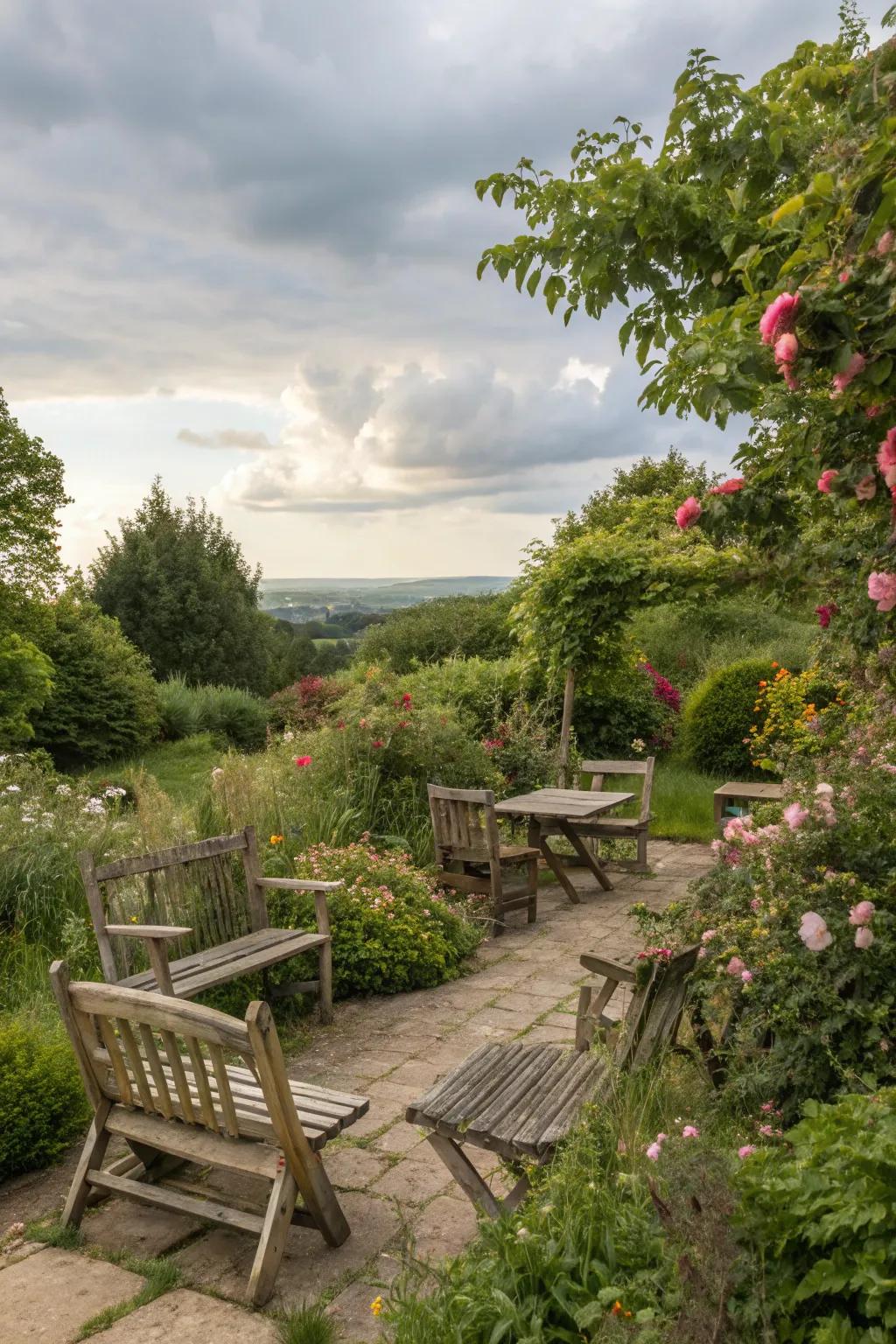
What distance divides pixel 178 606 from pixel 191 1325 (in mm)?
25897

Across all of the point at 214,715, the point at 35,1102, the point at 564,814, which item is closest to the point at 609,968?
the point at 35,1102

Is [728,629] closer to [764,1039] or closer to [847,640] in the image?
[847,640]

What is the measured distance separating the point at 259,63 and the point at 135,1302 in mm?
5317

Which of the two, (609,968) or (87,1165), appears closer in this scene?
(87,1165)

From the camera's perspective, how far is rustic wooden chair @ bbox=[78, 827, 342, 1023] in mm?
4305

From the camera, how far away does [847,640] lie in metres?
4.54

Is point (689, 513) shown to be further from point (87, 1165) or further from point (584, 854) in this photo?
point (584, 854)

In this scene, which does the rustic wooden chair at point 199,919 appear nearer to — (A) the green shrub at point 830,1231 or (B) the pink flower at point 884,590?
(A) the green shrub at point 830,1231

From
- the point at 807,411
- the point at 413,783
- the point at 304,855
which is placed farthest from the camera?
the point at 413,783

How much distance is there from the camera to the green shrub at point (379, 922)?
17.7 feet

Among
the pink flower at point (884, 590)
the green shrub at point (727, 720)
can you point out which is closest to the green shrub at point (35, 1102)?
the pink flower at point (884, 590)

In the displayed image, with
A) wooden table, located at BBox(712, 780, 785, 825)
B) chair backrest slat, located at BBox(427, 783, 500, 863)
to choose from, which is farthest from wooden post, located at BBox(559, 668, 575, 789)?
chair backrest slat, located at BBox(427, 783, 500, 863)

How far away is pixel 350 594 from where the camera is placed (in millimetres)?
50531

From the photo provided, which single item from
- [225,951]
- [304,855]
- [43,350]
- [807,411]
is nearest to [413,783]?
[304,855]
